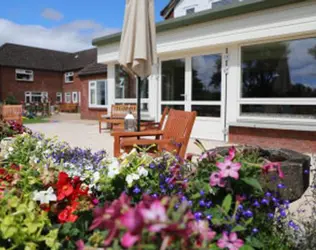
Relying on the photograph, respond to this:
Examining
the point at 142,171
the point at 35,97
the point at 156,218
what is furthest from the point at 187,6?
the point at 35,97

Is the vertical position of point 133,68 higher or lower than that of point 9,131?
higher

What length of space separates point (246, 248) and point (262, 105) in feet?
18.4

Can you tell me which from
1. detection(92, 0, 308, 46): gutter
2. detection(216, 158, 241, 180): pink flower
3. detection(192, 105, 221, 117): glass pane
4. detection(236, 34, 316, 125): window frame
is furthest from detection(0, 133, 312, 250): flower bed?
detection(192, 105, 221, 117): glass pane

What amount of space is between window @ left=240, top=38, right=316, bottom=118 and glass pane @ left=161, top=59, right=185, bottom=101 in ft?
5.88

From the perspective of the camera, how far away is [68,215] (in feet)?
5.01

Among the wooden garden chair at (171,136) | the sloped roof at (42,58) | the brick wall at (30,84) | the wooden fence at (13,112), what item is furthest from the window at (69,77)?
the wooden garden chair at (171,136)

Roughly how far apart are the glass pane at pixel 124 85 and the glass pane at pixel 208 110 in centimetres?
281

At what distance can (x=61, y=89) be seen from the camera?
29734 millimetres

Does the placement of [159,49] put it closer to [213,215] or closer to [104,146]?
[104,146]

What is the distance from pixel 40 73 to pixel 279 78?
87.9 feet

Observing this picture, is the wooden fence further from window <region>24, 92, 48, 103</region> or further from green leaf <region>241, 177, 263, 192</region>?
window <region>24, 92, 48, 103</region>

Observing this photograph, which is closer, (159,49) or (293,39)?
(293,39)

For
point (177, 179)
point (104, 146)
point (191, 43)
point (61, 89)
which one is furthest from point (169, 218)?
point (61, 89)

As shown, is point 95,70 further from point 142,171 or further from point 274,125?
point 142,171
